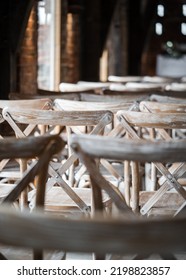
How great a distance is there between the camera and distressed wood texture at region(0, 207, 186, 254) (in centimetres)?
161

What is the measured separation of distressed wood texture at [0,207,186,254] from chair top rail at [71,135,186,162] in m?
0.51

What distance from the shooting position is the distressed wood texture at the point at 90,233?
1.61 m

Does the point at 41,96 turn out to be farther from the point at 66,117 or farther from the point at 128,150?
the point at 128,150

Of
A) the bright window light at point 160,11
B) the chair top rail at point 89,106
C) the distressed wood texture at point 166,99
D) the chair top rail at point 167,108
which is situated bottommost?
the distressed wood texture at point 166,99

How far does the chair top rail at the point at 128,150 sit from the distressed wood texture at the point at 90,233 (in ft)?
1.67

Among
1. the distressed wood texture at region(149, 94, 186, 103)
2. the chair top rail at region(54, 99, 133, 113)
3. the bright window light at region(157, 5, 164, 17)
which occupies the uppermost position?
the bright window light at region(157, 5, 164, 17)

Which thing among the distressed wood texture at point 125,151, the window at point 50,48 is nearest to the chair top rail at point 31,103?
the distressed wood texture at point 125,151

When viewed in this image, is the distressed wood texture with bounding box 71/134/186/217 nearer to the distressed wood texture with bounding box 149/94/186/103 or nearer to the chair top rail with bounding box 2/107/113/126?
the chair top rail with bounding box 2/107/113/126

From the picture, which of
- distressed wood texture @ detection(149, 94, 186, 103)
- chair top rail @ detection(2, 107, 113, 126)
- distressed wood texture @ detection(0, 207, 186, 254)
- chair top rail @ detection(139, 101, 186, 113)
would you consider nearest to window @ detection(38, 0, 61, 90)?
distressed wood texture @ detection(149, 94, 186, 103)

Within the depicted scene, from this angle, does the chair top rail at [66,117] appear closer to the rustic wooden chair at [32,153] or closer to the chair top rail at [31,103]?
the chair top rail at [31,103]

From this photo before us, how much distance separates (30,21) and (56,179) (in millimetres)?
4713

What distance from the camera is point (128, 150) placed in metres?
2.19

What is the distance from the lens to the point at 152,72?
17938 mm
